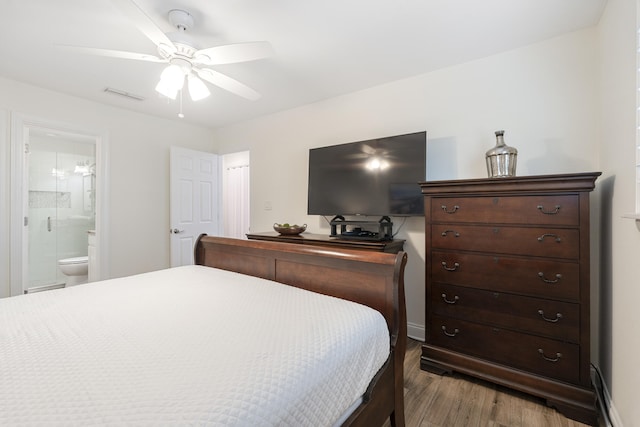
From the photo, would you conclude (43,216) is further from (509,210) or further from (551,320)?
(551,320)

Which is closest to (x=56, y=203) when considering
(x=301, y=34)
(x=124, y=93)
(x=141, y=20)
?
(x=124, y=93)

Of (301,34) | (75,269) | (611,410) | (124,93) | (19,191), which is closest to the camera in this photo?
(611,410)

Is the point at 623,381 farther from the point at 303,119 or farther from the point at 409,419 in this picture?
the point at 303,119

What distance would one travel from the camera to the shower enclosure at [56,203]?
427 cm

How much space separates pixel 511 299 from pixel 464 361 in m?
0.53

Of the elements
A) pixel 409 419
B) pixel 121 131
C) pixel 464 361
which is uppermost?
Result: pixel 121 131

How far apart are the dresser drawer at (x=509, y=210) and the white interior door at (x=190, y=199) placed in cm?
330

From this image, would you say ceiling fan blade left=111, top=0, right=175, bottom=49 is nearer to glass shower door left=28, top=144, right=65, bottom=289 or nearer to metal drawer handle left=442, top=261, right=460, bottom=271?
metal drawer handle left=442, top=261, right=460, bottom=271

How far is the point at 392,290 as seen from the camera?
1.40 m

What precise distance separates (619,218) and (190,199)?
14.0 feet

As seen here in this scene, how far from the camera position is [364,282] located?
1517 millimetres

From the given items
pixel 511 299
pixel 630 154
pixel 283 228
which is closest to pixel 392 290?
pixel 511 299

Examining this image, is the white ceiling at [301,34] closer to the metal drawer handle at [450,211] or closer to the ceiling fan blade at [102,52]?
the ceiling fan blade at [102,52]

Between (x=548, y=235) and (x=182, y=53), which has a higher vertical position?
(x=182, y=53)
